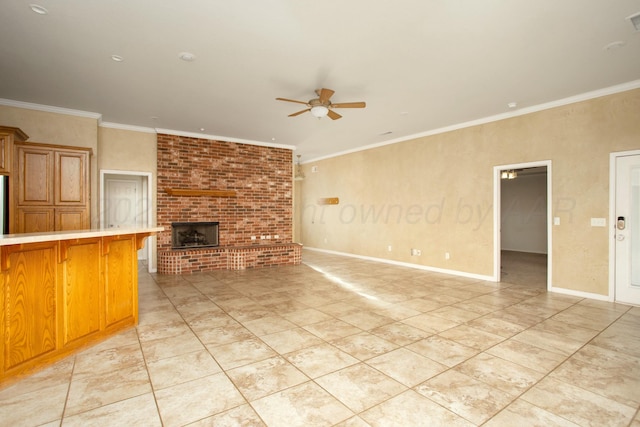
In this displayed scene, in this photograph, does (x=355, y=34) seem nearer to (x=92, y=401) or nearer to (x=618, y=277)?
(x=92, y=401)

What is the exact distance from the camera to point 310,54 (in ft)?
10.7

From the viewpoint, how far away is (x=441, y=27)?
280cm

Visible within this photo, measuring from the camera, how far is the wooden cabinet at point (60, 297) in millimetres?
2201

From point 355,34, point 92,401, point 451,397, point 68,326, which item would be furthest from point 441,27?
point 68,326

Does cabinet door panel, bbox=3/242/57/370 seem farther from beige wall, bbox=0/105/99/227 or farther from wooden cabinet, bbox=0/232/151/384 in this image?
beige wall, bbox=0/105/99/227

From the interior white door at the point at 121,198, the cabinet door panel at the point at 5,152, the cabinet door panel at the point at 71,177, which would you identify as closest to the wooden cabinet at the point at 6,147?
the cabinet door panel at the point at 5,152

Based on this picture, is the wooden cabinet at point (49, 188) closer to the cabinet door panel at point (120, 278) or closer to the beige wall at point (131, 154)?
the beige wall at point (131, 154)

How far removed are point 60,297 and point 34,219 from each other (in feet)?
8.24

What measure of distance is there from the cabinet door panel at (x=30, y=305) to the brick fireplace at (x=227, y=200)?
11.8ft

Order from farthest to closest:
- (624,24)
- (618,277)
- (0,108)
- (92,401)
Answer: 1. (0,108)
2. (618,277)
3. (624,24)
4. (92,401)

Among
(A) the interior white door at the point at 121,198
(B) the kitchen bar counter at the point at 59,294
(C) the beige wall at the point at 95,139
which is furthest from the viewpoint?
(A) the interior white door at the point at 121,198

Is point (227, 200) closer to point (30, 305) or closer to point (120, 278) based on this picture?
point (120, 278)

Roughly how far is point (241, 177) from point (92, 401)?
5.47 metres

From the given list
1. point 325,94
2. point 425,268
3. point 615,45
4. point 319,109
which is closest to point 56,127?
point 319,109
